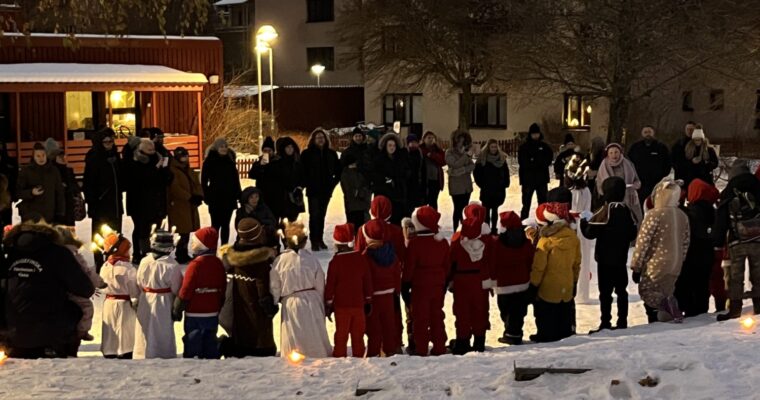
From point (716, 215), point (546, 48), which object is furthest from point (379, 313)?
point (546, 48)

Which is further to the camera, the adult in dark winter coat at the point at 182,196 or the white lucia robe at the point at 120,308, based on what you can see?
the adult in dark winter coat at the point at 182,196

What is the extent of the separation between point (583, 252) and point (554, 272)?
9.62ft

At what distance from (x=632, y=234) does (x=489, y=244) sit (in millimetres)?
1539

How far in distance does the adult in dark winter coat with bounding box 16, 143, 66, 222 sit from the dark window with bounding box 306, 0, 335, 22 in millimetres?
40966

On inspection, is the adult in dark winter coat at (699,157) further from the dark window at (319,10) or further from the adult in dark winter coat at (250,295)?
the dark window at (319,10)

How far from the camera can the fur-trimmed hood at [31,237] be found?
321 inches

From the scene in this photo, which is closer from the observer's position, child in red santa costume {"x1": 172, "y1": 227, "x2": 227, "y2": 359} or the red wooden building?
child in red santa costume {"x1": 172, "y1": 227, "x2": 227, "y2": 359}

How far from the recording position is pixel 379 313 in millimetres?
9062

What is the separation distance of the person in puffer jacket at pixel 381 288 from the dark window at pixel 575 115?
1330 inches

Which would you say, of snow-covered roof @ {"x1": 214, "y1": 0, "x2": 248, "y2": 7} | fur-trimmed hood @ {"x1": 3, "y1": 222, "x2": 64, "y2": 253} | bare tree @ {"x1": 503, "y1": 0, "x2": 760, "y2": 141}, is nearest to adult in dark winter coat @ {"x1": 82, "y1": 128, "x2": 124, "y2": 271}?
fur-trimmed hood @ {"x1": 3, "y1": 222, "x2": 64, "y2": 253}

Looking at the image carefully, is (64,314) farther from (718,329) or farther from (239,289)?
(718,329)

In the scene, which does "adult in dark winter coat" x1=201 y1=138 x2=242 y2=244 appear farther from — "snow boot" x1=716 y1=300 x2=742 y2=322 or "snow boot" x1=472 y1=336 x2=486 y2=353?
"snow boot" x1=716 y1=300 x2=742 y2=322

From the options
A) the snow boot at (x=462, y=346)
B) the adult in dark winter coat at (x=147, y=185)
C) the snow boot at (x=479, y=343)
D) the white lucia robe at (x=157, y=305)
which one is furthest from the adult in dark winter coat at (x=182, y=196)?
the snow boot at (x=479, y=343)

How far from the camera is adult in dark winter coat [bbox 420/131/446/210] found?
1602cm
